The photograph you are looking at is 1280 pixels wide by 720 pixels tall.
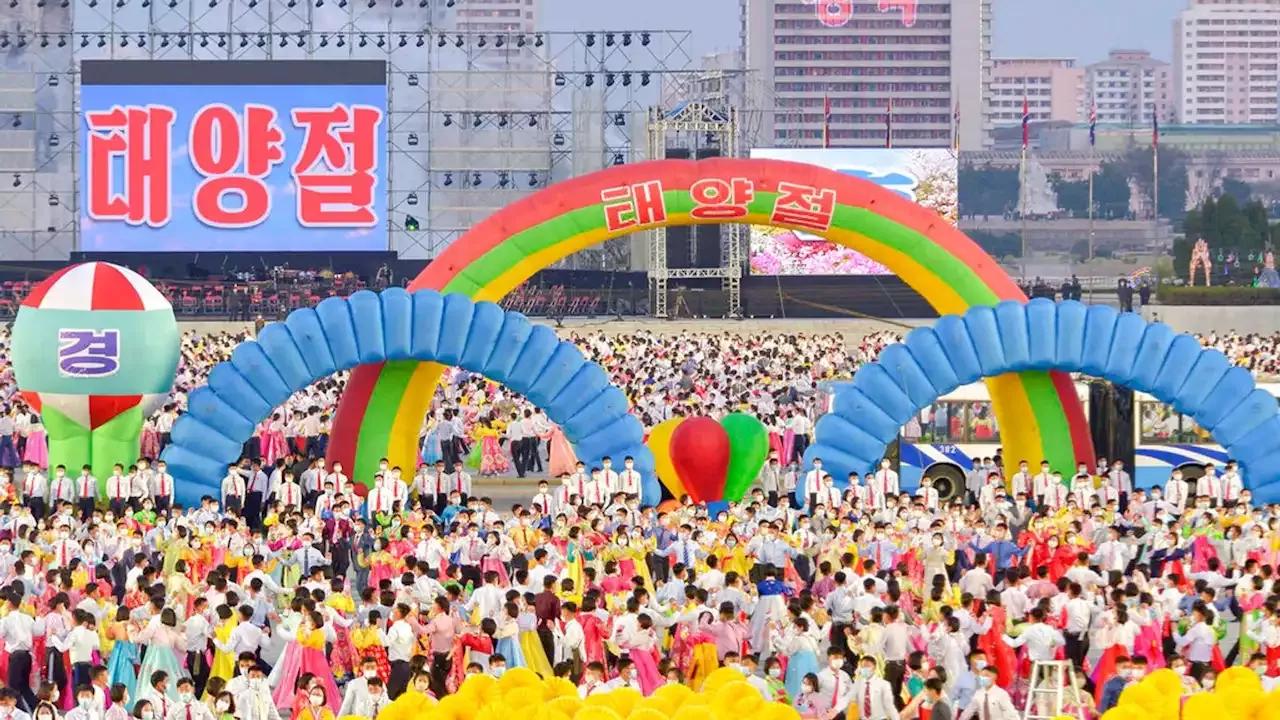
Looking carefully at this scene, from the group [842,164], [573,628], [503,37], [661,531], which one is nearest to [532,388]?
[661,531]

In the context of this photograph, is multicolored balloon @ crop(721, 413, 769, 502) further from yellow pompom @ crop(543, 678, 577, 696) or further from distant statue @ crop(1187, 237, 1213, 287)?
distant statue @ crop(1187, 237, 1213, 287)

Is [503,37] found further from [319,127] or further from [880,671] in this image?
[880,671]

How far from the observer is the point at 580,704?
1448 cm

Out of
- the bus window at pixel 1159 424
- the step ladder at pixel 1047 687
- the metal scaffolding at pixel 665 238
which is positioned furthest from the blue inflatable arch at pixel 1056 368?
the metal scaffolding at pixel 665 238

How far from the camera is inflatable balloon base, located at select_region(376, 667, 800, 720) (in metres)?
14.2

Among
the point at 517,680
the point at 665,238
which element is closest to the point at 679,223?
the point at 517,680

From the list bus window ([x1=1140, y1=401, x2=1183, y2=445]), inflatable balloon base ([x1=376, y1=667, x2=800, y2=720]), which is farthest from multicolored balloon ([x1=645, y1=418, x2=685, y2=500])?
inflatable balloon base ([x1=376, y1=667, x2=800, y2=720])

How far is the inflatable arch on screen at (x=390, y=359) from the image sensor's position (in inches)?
1051

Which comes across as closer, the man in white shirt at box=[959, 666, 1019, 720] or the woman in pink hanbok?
the man in white shirt at box=[959, 666, 1019, 720]

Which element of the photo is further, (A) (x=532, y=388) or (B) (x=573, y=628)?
(A) (x=532, y=388)

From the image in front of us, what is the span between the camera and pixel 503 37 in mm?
62156

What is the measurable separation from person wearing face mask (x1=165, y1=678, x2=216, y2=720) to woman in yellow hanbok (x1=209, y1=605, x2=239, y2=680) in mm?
2319

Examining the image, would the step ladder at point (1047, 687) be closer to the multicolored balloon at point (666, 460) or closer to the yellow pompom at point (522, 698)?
the yellow pompom at point (522, 698)

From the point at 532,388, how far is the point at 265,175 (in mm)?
31744
